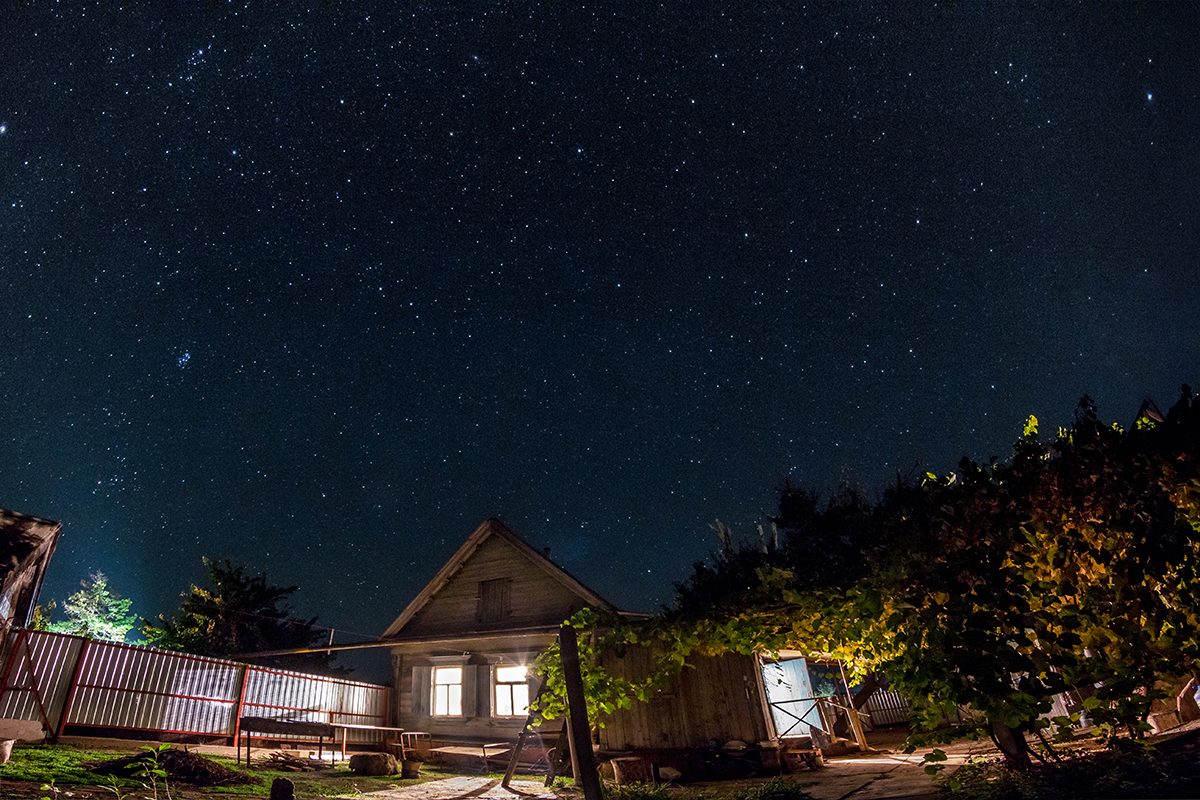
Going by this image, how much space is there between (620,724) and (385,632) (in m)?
10.8

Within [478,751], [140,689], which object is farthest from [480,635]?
[140,689]

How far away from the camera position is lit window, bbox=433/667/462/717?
18719mm

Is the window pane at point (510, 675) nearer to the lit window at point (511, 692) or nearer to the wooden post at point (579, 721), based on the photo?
the lit window at point (511, 692)

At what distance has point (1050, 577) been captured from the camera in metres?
4.75

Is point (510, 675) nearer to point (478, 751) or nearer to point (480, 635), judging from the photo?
point (480, 635)

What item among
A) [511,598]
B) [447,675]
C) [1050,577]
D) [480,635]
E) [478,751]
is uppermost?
[511,598]

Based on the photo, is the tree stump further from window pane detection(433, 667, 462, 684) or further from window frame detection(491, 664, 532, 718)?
window pane detection(433, 667, 462, 684)

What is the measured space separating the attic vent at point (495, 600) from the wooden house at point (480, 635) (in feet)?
0.10

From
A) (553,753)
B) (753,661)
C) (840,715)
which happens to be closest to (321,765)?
(553,753)

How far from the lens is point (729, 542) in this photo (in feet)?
103

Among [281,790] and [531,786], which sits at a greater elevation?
[281,790]

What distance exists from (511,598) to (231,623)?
73.2 feet

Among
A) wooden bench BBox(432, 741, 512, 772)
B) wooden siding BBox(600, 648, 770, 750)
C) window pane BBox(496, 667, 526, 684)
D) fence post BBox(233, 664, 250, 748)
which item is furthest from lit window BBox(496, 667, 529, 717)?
fence post BBox(233, 664, 250, 748)

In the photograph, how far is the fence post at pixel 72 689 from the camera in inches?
494
